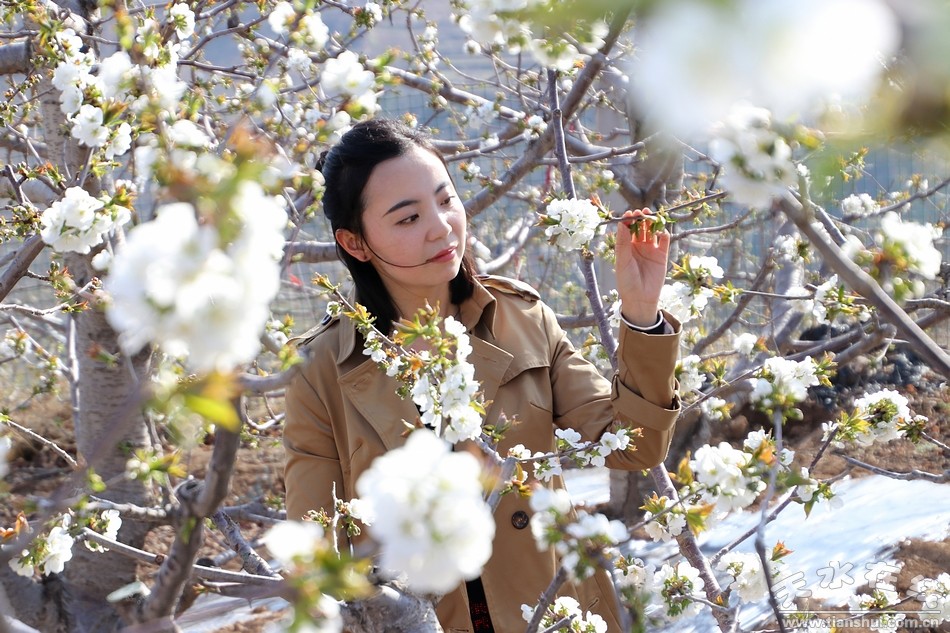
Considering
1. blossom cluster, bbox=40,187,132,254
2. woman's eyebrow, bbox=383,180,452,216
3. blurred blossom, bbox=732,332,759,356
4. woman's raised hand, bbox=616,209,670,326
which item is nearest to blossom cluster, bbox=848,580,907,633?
woman's raised hand, bbox=616,209,670,326

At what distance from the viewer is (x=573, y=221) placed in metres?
1.83

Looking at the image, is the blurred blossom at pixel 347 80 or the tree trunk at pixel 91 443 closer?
the blurred blossom at pixel 347 80

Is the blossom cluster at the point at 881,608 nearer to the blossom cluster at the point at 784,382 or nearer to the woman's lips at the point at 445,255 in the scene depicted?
the blossom cluster at the point at 784,382

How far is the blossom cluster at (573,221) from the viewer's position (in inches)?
72.1

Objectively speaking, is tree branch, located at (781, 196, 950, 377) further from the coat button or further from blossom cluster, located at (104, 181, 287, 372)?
the coat button

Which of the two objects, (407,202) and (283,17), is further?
(283,17)

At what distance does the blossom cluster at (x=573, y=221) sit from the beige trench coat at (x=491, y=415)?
0.34 metres

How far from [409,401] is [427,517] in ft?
4.42

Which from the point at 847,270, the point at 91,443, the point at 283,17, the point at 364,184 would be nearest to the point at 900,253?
the point at 847,270

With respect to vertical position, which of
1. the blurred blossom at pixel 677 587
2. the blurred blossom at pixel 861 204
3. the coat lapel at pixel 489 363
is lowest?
the blurred blossom at pixel 861 204

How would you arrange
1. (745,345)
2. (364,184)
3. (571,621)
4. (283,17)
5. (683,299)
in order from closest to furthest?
1. (571,621)
2. (683,299)
3. (364,184)
4. (283,17)
5. (745,345)

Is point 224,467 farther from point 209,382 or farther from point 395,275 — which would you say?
point 395,275

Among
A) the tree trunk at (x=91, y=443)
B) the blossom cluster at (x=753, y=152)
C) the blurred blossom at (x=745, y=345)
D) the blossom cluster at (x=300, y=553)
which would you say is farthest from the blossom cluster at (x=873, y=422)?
the tree trunk at (x=91, y=443)

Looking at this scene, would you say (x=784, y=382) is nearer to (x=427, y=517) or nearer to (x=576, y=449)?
(x=576, y=449)
